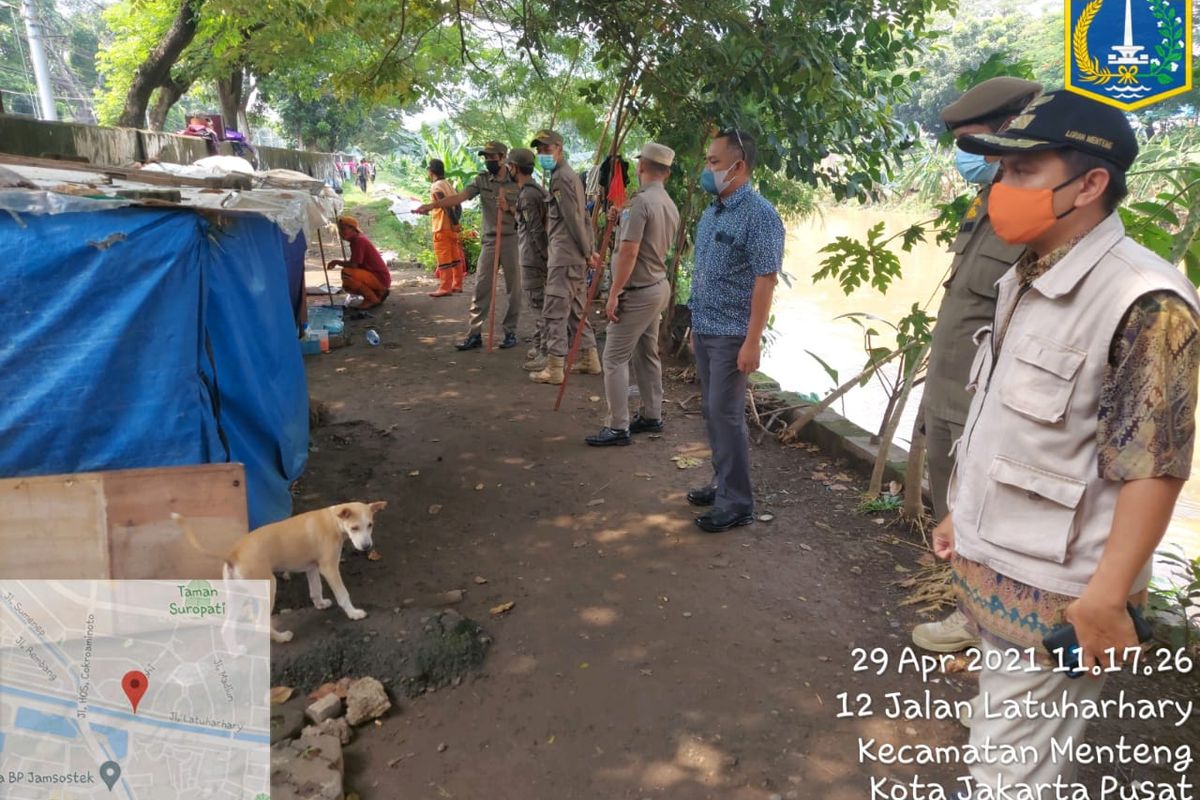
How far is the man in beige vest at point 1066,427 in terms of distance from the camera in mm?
1257

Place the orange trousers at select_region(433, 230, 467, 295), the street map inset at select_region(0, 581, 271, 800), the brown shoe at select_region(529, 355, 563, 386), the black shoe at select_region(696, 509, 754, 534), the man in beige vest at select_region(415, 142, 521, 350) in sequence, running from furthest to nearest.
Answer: the orange trousers at select_region(433, 230, 467, 295), the man in beige vest at select_region(415, 142, 521, 350), the brown shoe at select_region(529, 355, 563, 386), the black shoe at select_region(696, 509, 754, 534), the street map inset at select_region(0, 581, 271, 800)

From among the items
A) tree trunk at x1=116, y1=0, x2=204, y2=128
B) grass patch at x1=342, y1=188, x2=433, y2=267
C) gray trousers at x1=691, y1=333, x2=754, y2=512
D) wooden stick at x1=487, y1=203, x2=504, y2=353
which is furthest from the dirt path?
grass patch at x1=342, y1=188, x2=433, y2=267

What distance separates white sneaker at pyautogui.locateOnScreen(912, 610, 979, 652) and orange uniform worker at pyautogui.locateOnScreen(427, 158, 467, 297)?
309 inches

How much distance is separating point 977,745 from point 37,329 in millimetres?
3544

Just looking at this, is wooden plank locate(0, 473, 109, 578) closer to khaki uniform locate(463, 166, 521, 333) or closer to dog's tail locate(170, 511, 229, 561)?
dog's tail locate(170, 511, 229, 561)

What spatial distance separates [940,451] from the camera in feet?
8.69

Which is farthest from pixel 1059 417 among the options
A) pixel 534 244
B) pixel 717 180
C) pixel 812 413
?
pixel 534 244

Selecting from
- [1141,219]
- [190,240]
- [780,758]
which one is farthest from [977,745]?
[190,240]

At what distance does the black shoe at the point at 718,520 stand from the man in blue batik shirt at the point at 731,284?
25cm

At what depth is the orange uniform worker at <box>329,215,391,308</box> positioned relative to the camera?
8469 millimetres

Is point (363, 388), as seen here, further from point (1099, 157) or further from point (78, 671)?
point (1099, 157)

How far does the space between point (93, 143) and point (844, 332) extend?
12.0 meters

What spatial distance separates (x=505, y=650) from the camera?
9.38 feet

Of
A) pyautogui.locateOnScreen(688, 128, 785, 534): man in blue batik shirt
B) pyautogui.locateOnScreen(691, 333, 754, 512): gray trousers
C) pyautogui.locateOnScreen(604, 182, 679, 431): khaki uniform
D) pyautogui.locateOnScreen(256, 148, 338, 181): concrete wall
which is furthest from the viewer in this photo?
pyautogui.locateOnScreen(256, 148, 338, 181): concrete wall
